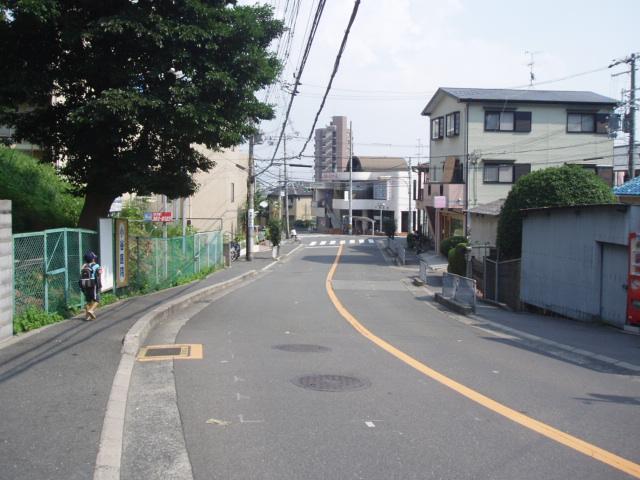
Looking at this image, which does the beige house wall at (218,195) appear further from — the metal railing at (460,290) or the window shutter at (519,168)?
the metal railing at (460,290)

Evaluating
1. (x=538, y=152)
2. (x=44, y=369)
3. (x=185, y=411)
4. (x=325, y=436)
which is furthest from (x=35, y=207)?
(x=538, y=152)

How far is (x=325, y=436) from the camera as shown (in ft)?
20.1

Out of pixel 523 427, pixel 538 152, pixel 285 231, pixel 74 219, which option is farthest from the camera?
pixel 285 231

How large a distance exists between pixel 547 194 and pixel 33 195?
56.0 ft

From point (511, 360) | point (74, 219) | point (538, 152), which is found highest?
point (538, 152)

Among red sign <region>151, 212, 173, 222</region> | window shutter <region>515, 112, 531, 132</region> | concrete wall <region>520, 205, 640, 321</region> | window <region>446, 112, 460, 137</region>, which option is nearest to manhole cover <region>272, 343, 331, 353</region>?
concrete wall <region>520, 205, 640, 321</region>

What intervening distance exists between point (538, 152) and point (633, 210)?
29460mm

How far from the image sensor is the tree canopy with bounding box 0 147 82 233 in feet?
60.6

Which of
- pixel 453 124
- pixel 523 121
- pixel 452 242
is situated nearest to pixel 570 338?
pixel 452 242

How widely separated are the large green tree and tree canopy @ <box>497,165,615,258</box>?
35.3ft

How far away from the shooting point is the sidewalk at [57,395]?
17.5 ft

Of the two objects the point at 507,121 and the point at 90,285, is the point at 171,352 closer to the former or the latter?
the point at 90,285

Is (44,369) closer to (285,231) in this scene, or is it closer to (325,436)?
(325,436)

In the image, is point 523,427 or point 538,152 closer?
point 523,427
